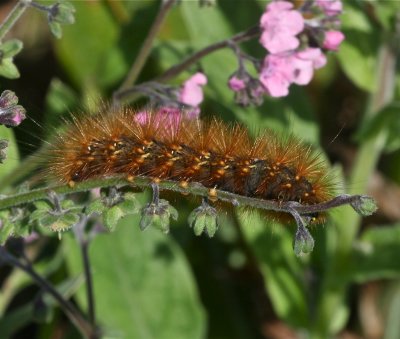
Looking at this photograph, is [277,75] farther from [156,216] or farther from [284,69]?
[156,216]

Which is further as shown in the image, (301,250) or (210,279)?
(210,279)

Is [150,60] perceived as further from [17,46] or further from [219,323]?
[17,46]

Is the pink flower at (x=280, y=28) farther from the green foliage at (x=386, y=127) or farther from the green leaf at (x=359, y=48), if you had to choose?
the green leaf at (x=359, y=48)

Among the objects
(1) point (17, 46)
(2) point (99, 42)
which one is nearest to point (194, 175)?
(1) point (17, 46)

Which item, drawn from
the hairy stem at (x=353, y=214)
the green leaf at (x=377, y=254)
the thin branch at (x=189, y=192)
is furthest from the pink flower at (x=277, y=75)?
the green leaf at (x=377, y=254)

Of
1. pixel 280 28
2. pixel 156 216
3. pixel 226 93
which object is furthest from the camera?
pixel 226 93

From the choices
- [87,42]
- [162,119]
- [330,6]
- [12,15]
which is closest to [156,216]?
[162,119]
